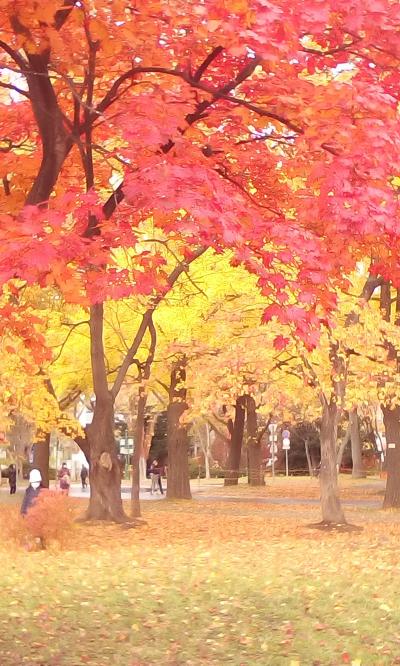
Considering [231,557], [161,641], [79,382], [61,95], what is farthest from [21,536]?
[79,382]

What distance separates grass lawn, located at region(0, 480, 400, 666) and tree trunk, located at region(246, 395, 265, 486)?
3007 centimetres

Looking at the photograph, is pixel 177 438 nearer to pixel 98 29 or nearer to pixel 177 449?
pixel 177 449

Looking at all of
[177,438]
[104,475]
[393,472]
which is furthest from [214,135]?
[177,438]

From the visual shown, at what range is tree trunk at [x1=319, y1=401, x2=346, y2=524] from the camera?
949 inches

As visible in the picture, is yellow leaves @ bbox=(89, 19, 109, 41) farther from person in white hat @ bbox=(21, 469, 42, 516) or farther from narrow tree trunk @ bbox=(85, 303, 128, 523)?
narrow tree trunk @ bbox=(85, 303, 128, 523)

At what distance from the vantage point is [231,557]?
58.1 feet

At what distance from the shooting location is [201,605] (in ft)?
37.0

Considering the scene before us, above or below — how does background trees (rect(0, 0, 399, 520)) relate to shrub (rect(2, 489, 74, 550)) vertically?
above

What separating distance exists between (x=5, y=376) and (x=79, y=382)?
11433 mm

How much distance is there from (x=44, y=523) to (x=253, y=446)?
3396 centimetres

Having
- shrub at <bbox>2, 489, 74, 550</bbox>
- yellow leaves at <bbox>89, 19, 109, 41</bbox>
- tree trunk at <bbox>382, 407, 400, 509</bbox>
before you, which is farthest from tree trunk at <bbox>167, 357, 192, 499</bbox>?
yellow leaves at <bbox>89, 19, 109, 41</bbox>

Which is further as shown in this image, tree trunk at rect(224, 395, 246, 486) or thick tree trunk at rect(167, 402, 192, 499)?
tree trunk at rect(224, 395, 246, 486)

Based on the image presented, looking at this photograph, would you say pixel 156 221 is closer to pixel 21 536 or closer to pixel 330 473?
pixel 21 536

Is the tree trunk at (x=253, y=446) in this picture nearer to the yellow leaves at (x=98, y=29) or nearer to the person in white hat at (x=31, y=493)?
the person in white hat at (x=31, y=493)
